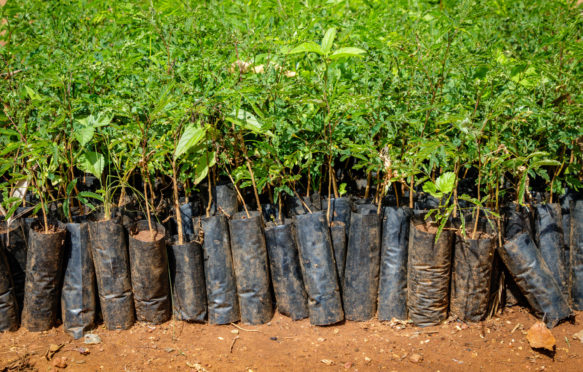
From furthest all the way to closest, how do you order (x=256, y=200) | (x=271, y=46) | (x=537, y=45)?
(x=537, y=45) → (x=256, y=200) → (x=271, y=46)

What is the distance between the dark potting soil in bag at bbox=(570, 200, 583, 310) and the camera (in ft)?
8.50

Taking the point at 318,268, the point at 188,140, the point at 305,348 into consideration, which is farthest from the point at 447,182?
the point at 188,140

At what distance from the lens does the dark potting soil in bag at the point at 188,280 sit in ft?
8.35

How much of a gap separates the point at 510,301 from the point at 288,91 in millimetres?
1594

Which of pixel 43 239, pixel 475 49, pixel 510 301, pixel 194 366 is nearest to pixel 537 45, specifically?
pixel 475 49

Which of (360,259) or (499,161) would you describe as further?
(360,259)

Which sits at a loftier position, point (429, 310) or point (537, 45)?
point (537, 45)

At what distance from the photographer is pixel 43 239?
96.5 inches

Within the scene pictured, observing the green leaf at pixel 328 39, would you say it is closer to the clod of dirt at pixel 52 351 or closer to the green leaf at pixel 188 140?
the green leaf at pixel 188 140

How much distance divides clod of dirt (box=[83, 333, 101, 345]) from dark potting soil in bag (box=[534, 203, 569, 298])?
2.31 meters

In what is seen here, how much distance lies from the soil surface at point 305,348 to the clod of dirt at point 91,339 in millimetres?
23

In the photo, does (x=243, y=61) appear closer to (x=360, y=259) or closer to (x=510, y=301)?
(x=360, y=259)

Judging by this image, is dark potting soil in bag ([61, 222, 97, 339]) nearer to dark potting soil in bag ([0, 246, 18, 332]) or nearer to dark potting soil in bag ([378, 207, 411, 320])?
dark potting soil in bag ([0, 246, 18, 332])

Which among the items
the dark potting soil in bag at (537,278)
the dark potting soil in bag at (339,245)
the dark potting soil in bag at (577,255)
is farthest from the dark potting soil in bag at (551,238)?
the dark potting soil in bag at (339,245)
